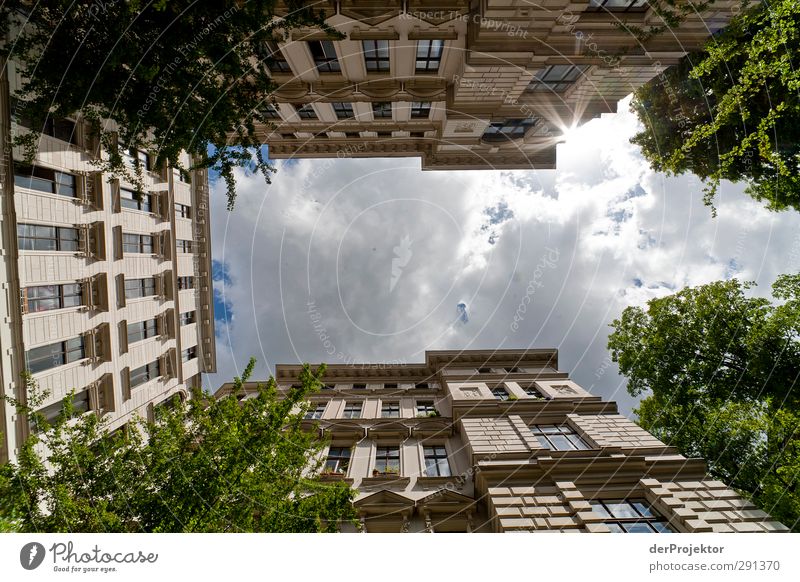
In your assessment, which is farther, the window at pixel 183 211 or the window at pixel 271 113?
the window at pixel 183 211

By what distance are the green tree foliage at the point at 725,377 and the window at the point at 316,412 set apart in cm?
2289

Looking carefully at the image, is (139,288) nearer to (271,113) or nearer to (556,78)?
(271,113)

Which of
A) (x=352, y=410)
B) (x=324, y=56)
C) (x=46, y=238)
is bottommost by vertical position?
(x=352, y=410)

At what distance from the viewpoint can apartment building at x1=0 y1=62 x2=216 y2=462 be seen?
13.1 m

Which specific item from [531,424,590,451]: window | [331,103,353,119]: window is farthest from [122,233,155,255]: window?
[531,424,590,451]: window

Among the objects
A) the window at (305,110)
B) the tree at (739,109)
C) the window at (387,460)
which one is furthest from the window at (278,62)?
the window at (387,460)

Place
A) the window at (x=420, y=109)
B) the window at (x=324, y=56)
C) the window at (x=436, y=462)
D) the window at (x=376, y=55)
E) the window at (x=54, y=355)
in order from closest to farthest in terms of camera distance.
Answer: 1. the window at (x=54, y=355)
2. the window at (x=376, y=55)
3. the window at (x=324, y=56)
4. the window at (x=436, y=462)
5. the window at (x=420, y=109)

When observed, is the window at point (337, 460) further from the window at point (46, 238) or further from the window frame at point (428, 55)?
the window frame at point (428, 55)

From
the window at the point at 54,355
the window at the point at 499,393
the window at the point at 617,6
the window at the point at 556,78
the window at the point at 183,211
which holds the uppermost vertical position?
the window at the point at 617,6

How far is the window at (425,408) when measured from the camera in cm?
2248

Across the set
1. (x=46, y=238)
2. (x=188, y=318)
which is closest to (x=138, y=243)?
(x=46, y=238)

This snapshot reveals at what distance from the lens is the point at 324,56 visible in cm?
1764

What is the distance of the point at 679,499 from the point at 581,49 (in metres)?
20.4

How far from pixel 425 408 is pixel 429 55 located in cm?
2173
